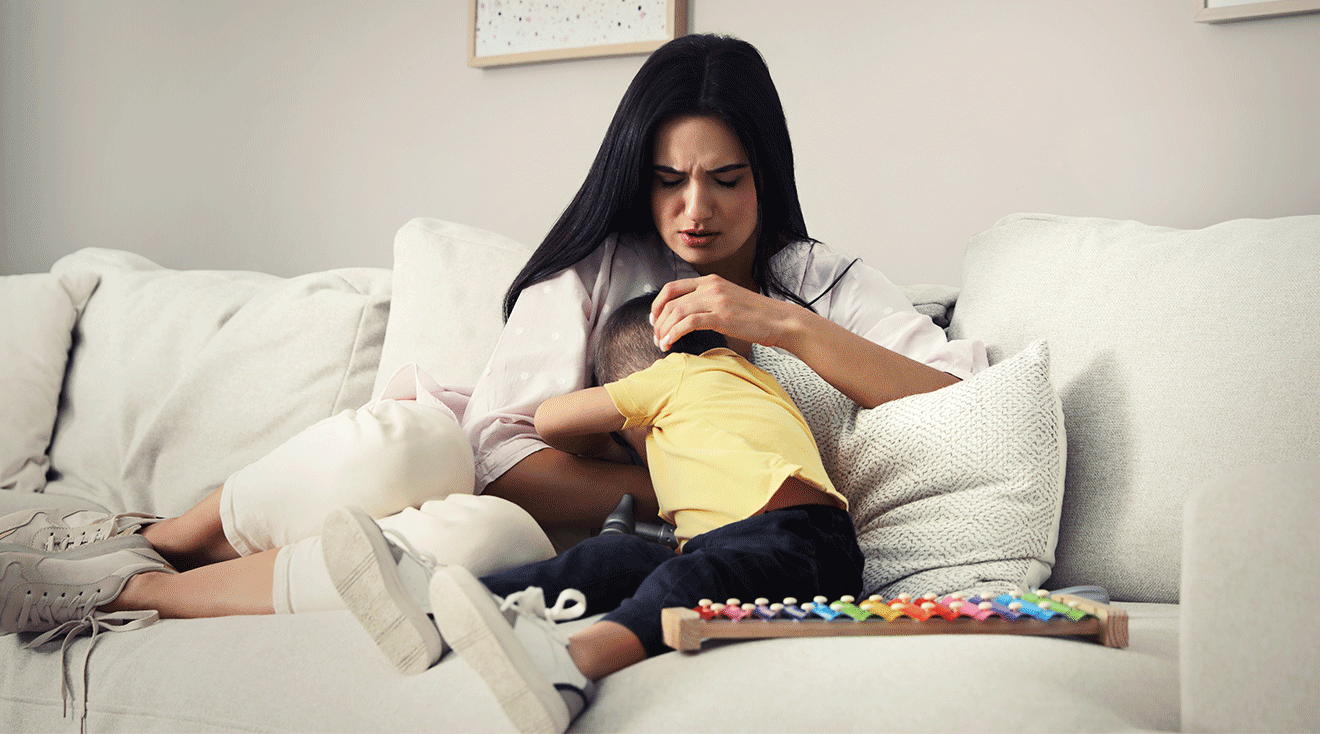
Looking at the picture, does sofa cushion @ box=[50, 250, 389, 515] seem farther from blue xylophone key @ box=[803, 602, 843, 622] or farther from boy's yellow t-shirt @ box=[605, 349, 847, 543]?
blue xylophone key @ box=[803, 602, 843, 622]

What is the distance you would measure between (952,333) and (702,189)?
1.44ft

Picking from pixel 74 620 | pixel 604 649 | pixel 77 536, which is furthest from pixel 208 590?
pixel 604 649

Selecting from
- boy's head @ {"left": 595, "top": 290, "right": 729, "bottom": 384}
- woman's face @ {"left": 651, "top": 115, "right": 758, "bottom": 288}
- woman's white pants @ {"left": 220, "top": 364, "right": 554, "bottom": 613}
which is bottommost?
woman's white pants @ {"left": 220, "top": 364, "right": 554, "bottom": 613}

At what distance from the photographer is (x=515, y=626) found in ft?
2.12

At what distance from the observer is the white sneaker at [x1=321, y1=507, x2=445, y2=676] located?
26.4 inches

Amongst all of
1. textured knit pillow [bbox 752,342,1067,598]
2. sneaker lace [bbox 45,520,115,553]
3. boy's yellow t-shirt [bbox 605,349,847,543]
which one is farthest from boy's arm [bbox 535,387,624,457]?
sneaker lace [bbox 45,520,115,553]

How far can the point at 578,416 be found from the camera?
1.06 m

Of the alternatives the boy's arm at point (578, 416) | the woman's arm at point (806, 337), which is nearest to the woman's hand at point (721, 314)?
the woman's arm at point (806, 337)

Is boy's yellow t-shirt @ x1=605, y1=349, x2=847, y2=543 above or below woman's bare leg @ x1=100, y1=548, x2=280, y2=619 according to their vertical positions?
above

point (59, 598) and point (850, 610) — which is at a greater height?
point (850, 610)

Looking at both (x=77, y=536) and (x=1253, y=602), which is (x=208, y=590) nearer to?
(x=77, y=536)

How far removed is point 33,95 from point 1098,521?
9.49 feet

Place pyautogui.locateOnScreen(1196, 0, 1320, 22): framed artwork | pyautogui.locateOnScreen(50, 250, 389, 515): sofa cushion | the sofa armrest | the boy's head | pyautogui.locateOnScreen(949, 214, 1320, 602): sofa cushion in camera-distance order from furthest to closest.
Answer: pyautogui.locateOnScreen(50, 250, 389, 515): sofa cushion < pyautogui.locateOnScreen(1196, 0, 1320, 22): framed artwork < the boy's head < pyautogui.locateOnScreen(949, 214, 1320, 602): sofa cushion < the sofa armrest

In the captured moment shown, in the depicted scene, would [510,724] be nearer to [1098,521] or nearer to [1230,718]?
[1230,718]
